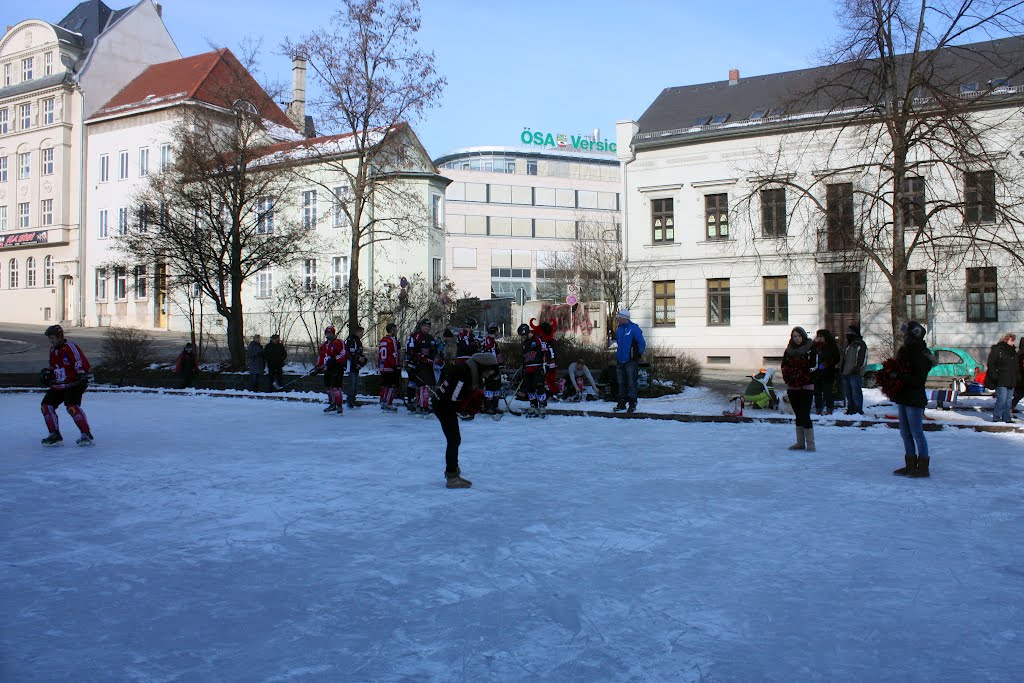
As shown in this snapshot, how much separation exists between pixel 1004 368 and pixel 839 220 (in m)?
8.49

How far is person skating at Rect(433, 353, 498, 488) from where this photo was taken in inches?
345

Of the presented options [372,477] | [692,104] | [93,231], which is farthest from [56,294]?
[372,477]

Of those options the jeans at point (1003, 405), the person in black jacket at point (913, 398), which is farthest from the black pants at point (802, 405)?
the jeans at point (1003, 405)

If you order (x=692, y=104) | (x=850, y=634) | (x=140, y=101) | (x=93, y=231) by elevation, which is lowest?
(x=850, y=634)

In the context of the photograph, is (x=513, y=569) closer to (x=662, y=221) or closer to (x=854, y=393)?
(x=854, y=393)

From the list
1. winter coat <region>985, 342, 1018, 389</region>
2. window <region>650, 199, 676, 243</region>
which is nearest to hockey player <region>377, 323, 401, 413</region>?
winter coat <region>985, 342, 1018, 389</region>

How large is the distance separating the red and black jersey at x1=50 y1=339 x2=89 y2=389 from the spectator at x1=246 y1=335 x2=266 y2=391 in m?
10.3

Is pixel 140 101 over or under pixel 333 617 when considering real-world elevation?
over

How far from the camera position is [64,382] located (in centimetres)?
1223

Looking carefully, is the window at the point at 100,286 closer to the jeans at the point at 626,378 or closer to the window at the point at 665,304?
the window at the point at 665,304

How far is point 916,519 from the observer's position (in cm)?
714

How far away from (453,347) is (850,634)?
13950mm

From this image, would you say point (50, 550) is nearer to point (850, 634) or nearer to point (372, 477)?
point (372, 477)

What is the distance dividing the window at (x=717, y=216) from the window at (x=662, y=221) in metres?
1.58
